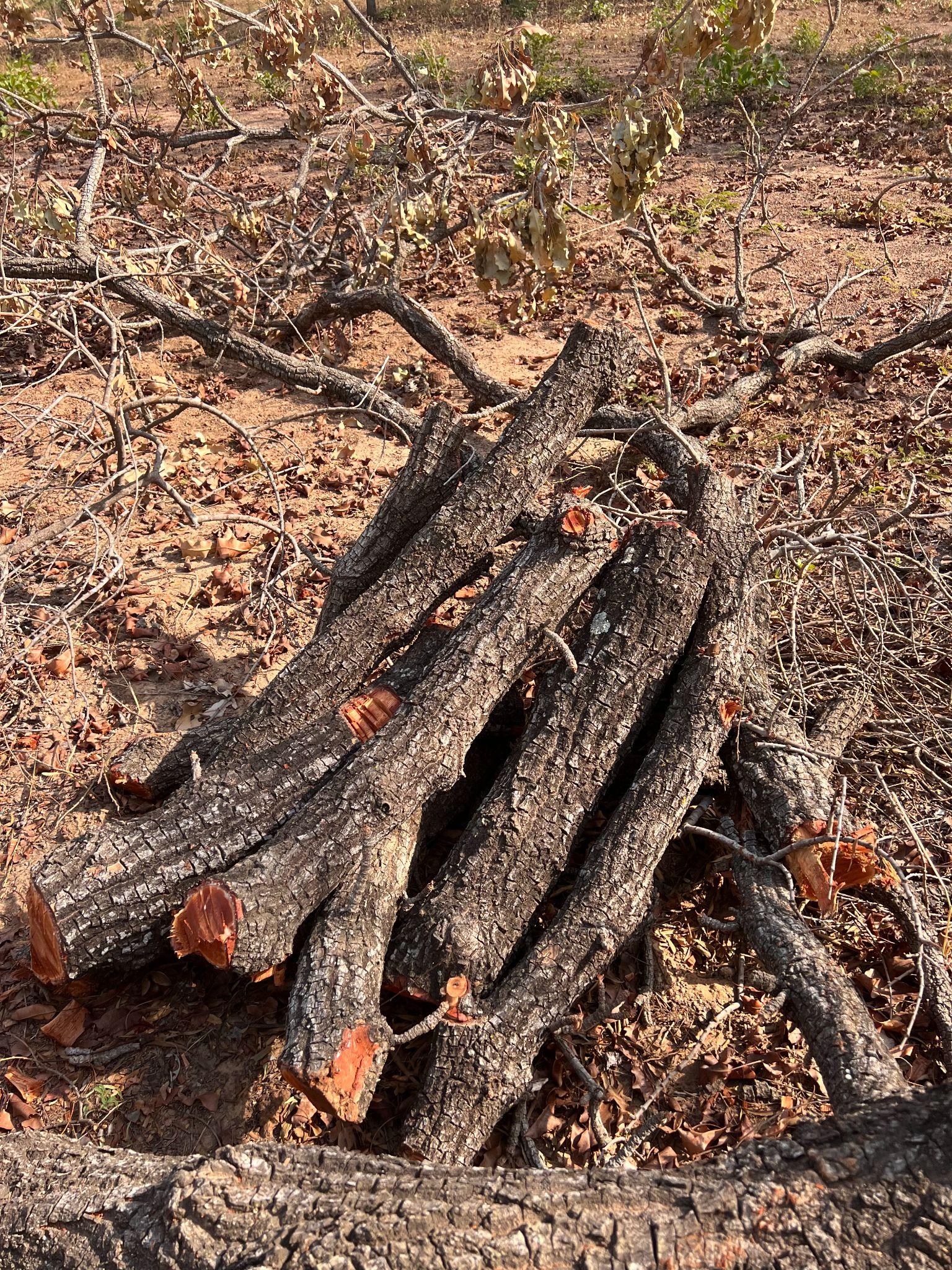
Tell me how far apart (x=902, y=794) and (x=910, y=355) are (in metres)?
4.14

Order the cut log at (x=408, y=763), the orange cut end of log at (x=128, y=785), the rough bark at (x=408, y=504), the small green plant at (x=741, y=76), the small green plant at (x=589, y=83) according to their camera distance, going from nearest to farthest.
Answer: the cut log at (x=408, y=763) → the orange cut end of log at (x=128, y=785) → the rough bark at (x=408, y=504) → the small green plant at (x=741, y=76) → the small green plant at (x=589, y=83)

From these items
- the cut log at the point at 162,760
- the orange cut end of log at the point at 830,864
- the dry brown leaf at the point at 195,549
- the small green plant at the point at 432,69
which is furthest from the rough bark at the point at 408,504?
the small green plant at the point at 432,69

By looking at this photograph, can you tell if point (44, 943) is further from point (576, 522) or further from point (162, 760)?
point (576, 522)

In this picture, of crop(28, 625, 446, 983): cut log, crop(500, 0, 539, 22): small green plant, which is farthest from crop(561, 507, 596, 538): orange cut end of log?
crop(500, 0, 539, 22): small green plant

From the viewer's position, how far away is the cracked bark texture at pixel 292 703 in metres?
2.69

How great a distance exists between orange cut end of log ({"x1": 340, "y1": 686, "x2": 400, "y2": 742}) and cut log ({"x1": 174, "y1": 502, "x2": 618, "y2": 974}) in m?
0.25

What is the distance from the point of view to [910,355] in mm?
6234

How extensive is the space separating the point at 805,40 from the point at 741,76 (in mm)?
2665

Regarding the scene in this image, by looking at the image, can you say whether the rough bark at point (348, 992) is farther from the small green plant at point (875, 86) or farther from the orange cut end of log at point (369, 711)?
the small green plant at point (875, 86)

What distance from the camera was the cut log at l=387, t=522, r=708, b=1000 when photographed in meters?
2.59

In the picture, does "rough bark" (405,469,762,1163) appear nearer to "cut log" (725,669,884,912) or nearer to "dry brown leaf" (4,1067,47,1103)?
"cut log" (725,669,884,912)

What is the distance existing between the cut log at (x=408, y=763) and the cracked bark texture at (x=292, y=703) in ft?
0.73

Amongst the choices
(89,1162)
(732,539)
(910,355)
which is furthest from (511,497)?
(910,355)

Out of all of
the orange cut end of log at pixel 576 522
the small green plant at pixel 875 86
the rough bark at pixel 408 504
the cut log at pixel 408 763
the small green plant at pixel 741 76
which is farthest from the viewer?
the small green plant at pixel 875 86
